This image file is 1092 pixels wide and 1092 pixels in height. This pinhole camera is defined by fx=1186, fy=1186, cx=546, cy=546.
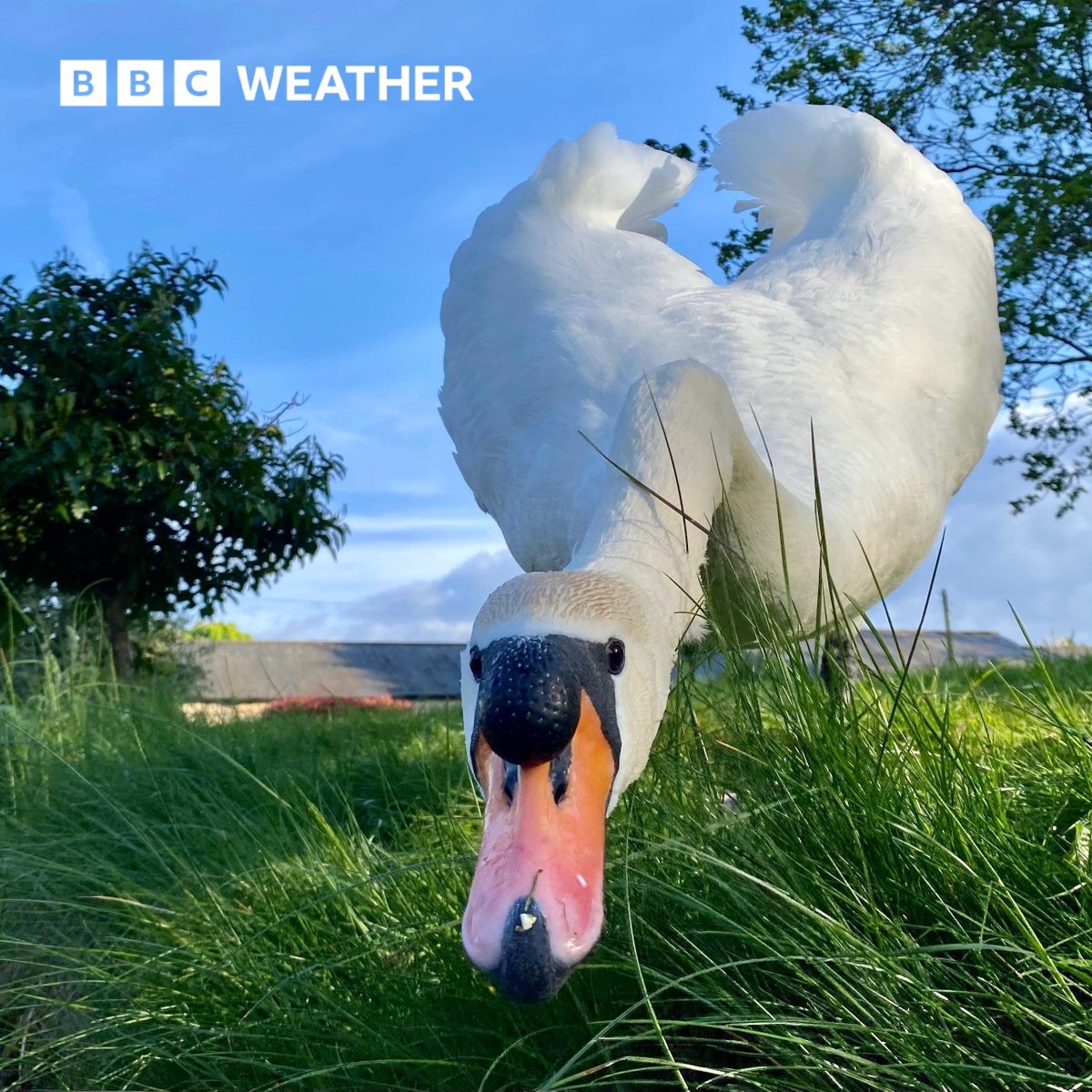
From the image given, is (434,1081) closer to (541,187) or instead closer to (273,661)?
(541,187)

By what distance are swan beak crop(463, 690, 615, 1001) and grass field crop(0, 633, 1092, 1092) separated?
0.71 ft

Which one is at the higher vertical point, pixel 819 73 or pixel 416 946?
pixel 819 73

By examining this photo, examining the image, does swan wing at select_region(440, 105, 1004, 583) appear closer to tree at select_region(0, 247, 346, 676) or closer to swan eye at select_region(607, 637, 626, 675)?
swan eye at select_region(607, 637, 626, 675)

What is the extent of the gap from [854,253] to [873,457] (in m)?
1.37

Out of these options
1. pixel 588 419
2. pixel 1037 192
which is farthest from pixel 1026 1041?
pixel 1037 192

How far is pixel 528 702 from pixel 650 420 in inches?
49.9

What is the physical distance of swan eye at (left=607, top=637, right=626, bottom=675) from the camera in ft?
7.00

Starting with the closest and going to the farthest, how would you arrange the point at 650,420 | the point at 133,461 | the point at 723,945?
the point at 723,945, the point at 650,420, the point at 133,461

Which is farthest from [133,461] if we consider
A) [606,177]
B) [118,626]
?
[606,177]

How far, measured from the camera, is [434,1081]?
2381mm

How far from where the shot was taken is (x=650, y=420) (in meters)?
2.94

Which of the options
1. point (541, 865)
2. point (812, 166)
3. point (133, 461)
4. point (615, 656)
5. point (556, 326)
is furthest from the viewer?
point (133, 461)

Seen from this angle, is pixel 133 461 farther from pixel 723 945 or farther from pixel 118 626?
pixel 723 945

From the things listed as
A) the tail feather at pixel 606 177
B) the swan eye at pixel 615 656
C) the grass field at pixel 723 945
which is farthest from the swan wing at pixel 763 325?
the swan eye at pixel 615 656
